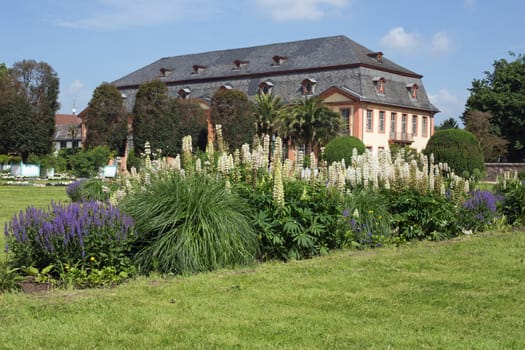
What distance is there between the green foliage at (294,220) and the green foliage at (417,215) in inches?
61.3

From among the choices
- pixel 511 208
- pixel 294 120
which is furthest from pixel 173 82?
pixel 511 208

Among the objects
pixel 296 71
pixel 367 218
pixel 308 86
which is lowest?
pixel 367 218

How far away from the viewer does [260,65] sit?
56094mm

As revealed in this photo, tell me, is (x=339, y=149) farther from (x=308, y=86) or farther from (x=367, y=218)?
(x=367, y=218)

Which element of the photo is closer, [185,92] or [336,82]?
[336,82]

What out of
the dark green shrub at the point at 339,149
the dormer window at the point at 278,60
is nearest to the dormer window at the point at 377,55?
the dormer window at the point at 278,60

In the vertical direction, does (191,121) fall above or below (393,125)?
above

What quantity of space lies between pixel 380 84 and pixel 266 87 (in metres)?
9.40

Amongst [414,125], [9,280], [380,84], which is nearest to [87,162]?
[380,84]

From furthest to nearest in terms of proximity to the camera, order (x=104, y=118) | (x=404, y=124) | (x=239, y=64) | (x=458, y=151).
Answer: (x=239, y=64) < (x=404, y=124) < (x=104, y=118) < (x=458, y=151)

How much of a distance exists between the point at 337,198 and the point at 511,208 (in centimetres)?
477

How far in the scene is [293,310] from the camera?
5.68 m

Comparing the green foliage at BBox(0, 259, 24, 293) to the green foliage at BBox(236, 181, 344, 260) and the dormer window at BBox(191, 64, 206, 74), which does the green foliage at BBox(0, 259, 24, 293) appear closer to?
the green foliage at BBox(236, 181, 344, 260)

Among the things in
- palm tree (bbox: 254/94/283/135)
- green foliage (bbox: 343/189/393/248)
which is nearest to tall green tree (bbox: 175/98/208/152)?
palm tree (bbox: 254/94/283/135)
